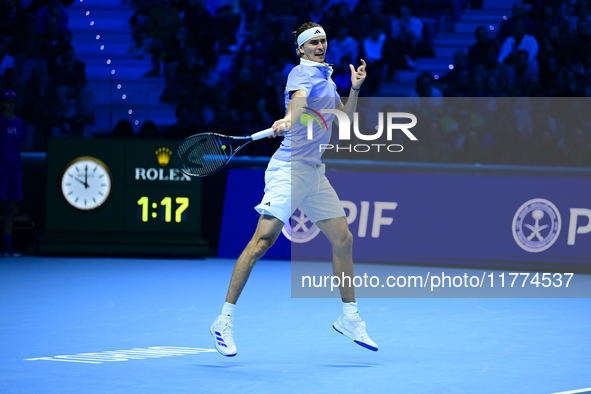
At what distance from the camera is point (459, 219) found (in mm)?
9031

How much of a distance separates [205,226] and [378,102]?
11.7 feet

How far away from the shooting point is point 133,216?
31.6 ft

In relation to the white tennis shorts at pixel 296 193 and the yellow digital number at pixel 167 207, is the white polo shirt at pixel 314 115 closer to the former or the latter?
the white tennis shorts at pixel 296 193

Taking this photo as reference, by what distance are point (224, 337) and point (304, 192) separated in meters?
0.96

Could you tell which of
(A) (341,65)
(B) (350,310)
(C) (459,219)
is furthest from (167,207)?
(B) (350,310)

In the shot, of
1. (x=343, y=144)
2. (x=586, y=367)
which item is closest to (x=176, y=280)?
(x=343, y=144)

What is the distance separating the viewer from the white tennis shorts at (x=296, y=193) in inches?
181

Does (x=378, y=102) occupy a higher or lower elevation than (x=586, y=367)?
higher

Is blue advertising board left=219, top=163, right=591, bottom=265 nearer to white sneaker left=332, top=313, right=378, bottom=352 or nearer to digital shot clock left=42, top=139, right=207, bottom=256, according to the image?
digital shot clock left=42, top=139, right=207, bottom=256

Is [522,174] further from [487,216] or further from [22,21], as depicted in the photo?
[22,21]

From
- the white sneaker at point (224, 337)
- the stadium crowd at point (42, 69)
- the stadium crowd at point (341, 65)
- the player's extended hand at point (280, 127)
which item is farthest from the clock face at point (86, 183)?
the player's extended hand at point (280, 127)

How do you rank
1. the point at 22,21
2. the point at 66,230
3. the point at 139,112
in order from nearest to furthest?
1. the point at 66,230
2. the point at 139,112
3. the point at 22,21

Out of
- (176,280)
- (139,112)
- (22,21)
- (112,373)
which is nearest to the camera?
(112,373)

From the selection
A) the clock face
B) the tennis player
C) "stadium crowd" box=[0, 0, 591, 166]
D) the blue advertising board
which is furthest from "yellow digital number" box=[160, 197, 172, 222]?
the tennis player
